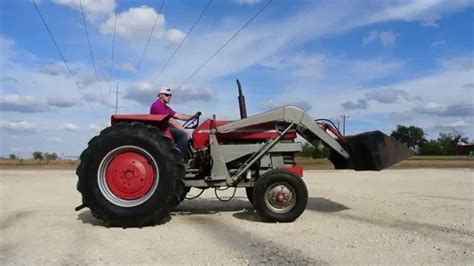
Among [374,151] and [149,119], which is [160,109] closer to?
[149,119]

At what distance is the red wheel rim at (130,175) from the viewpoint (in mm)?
7520

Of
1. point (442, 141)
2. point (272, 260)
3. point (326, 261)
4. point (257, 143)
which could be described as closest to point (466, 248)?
point (326, 261)

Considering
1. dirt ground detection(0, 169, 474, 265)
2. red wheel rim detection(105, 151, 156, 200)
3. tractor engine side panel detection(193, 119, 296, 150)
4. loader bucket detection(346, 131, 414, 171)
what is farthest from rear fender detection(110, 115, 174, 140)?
loader bucket detection(346, 131, 414, 171)

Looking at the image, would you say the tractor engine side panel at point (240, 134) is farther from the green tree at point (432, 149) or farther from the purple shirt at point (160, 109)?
the green tree at point (432, 149)

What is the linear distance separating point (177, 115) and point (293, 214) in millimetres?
2429

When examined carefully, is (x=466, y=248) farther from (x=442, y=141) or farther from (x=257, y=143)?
(x=442, y=141)

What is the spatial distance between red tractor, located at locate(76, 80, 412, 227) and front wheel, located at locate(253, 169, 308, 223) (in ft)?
0.05

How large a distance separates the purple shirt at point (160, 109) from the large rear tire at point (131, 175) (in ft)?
2.52

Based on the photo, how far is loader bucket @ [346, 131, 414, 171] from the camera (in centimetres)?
830

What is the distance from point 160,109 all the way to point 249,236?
2.80 metres

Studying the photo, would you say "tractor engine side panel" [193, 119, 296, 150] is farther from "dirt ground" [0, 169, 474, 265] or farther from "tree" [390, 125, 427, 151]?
"tree" [390, 125, 427, 151]

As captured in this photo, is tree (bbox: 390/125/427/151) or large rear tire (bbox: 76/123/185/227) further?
tree (bbox: 390/125/427/151)

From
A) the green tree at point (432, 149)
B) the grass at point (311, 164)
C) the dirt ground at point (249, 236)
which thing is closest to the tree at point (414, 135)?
the green tree at point (432, 149)

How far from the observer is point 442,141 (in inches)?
3445
